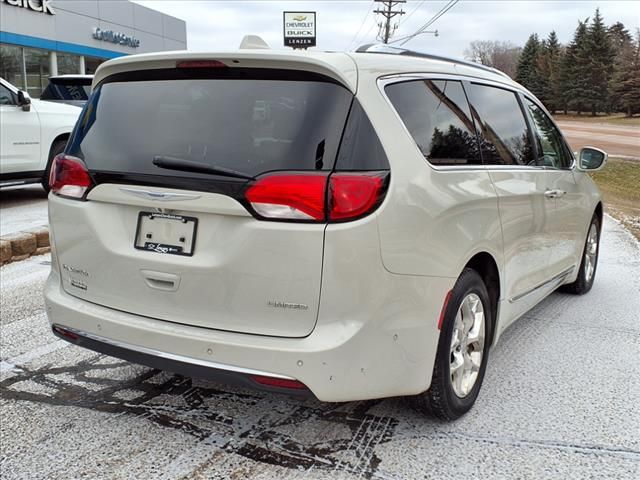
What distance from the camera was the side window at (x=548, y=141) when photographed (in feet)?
14.4

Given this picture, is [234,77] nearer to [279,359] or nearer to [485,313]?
[279,359]

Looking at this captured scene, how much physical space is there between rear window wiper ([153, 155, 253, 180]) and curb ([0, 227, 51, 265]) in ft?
13.5

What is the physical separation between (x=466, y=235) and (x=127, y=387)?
1982 mm

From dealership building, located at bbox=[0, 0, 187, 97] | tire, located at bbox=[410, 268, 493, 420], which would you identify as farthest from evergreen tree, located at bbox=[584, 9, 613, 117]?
tire, located at bbox=[410, 268, 493, 420]

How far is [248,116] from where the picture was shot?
→ 265cm

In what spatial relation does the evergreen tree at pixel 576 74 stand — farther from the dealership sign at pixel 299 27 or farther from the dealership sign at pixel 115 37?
the dealership sign at pixel 115 37

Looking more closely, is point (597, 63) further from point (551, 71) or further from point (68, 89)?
point (68, 89)

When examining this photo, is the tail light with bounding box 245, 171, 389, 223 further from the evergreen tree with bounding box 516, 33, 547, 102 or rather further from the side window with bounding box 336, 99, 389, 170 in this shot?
the evergreen tree with bounding box 516, 33, 547, 102

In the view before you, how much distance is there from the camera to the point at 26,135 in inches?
350

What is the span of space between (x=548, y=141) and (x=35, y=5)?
27876 millimetres

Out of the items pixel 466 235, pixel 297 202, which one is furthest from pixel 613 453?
pixel 297 202

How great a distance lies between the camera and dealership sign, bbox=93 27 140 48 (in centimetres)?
3171

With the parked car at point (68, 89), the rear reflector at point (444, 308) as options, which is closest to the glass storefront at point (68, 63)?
the parked car at point (68, 89)

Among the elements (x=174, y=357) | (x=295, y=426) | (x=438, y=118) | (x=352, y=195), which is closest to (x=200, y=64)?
(x=352, y=195)
